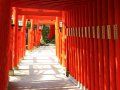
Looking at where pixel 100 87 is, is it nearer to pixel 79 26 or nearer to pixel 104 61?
pixel 104 61

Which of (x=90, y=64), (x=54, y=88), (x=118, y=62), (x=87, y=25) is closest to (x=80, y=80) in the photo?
(x=54, y=88)

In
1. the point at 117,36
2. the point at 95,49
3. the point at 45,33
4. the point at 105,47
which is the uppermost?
the point at 117,36

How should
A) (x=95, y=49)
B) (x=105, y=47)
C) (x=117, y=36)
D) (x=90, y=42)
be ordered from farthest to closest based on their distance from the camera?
(x=90, y=42)
(x=95, y=49)
(x=105, y=47)
(x=117, y=36)

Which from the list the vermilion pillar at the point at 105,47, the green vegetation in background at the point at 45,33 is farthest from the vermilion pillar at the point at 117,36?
the green vegetation in background at the point at 45,33

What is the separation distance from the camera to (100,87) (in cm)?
630

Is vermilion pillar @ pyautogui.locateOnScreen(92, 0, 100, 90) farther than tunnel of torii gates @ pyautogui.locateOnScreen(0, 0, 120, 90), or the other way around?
vermilion pillar @ pyautogui.locateOnScreen(92, 0, 100, 90)

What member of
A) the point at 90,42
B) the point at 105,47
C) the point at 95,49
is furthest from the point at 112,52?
the point at 90,42

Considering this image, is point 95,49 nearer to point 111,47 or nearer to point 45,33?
point 111,47

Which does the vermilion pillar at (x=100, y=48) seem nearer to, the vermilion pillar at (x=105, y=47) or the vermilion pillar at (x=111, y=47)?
the vermilion pillar at (x=105, y=47)

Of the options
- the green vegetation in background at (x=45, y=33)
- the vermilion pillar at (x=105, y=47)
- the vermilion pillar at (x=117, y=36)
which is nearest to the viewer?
the vermilion pillar at (x=117, y=36)

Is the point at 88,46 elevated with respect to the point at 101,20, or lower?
lower

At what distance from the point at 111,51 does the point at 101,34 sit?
82cm

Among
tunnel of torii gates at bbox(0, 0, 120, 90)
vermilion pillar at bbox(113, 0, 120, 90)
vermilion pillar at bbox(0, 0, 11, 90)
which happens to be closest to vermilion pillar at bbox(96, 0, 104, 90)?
tunnel of torii gates at bbox(0, 0, 120, 90)

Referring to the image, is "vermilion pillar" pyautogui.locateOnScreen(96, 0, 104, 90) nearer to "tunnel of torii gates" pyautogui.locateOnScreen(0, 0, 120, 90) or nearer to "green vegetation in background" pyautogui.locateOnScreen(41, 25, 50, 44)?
"tunnel of torii gates" pyautogui.locateOnScreen(0, 0, 120, 90)
